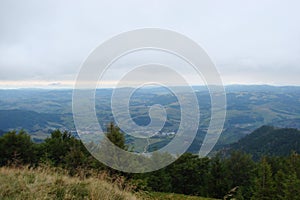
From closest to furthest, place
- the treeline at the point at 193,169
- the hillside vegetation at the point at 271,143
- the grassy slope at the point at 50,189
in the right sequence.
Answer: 1. the grassy slope at the point at 50,189
2. the treeline at the point at 193,169
3. the hillside vegetation at the point at 271,143

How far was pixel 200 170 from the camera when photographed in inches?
1489

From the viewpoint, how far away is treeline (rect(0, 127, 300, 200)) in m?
22.0

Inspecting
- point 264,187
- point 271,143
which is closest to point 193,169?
point 264,187

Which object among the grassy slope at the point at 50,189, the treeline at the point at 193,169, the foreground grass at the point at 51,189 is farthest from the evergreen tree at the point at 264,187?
the foreground grass at the point at 51,189

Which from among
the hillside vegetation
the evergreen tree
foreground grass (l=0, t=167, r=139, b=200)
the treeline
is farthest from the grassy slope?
the hillside vegetation

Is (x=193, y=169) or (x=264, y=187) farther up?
(x=264, y=187)

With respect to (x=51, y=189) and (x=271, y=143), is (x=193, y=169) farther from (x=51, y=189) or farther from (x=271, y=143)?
(x=271, y=143)

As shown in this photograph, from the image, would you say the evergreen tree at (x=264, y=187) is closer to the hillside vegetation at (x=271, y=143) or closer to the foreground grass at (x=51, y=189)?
the foreground grass at (x=51, y=189)

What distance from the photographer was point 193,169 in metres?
36.3

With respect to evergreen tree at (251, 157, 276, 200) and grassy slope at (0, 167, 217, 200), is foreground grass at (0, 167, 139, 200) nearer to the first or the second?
grassy slope at (0, 167, 217, 200)

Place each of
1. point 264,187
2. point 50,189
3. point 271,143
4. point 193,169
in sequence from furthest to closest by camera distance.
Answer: point 271,143
point 193,169
point 264,187
point 50,189

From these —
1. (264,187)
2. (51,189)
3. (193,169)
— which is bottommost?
(193,169)

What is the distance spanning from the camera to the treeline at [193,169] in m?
22.0

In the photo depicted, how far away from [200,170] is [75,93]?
33763 millimetres
